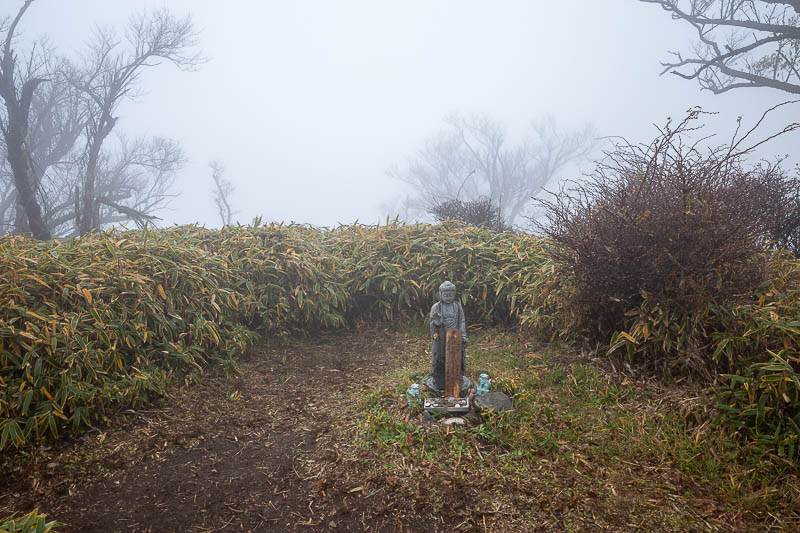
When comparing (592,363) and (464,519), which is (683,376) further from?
(464,519)

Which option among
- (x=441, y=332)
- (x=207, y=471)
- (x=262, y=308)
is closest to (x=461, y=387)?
(x=441, y=332)

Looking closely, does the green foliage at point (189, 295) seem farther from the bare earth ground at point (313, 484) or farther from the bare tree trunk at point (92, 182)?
the bare tree trunk at point (92, 182)

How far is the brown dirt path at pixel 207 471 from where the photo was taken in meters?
2.37

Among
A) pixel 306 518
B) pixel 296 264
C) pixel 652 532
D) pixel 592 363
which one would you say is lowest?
pixel 306 518

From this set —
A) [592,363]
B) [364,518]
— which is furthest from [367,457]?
[592,363]

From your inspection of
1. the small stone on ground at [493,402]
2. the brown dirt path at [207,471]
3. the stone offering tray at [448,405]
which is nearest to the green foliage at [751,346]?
the small stone on ground at [493,402]

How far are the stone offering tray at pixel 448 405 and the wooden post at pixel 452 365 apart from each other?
0.27ft

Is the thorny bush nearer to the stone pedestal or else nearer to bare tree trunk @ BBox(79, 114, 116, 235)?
the stone pedestal

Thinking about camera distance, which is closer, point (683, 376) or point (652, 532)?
point (652, 532)

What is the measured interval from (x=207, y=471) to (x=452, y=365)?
74.5 inches

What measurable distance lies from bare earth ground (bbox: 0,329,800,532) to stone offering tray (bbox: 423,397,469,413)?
0.71 feet

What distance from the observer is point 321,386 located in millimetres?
4223

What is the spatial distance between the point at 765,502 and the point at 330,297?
14.6ft

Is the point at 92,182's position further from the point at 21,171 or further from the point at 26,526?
the point at 26,526
